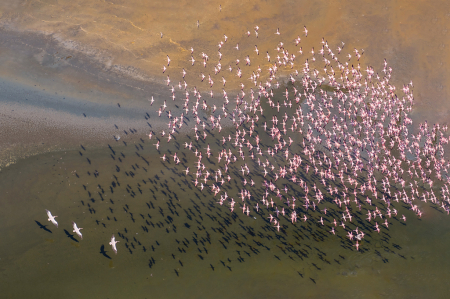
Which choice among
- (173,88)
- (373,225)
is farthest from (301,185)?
(173,88)

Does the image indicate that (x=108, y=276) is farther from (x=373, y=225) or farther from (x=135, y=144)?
(x=373, y=225)

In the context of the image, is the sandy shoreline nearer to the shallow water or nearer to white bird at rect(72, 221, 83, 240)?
the shallow water

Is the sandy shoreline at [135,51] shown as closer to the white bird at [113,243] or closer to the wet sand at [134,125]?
the wet sand at [134,125]

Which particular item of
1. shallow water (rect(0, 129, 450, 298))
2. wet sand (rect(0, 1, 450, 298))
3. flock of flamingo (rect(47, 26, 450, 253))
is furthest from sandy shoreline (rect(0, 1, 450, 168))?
shallow water (rect(0, 129, 450, 298))

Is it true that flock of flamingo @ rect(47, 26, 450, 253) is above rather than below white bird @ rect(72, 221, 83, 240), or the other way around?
above

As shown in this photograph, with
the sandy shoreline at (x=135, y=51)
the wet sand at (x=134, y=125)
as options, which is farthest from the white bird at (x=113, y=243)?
the sandy shoreline at (x=135, y=51)

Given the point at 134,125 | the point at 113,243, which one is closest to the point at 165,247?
the point at 113,243
